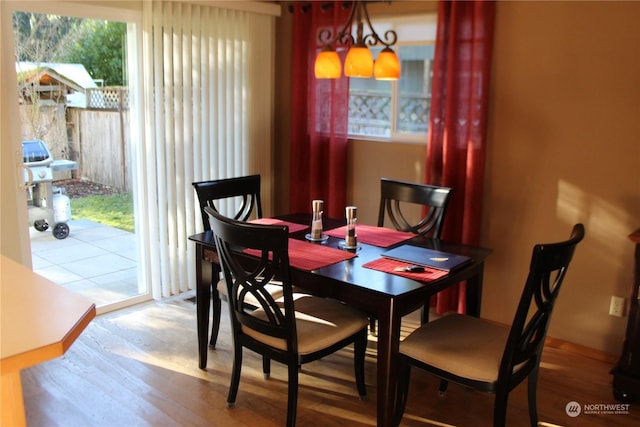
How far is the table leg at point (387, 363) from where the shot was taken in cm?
233

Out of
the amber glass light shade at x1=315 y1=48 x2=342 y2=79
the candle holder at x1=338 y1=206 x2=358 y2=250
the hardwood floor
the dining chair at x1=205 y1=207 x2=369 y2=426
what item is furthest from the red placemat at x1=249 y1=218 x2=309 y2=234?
the amber glass light shade at x1=315 y1=48 x2=342 y2=79

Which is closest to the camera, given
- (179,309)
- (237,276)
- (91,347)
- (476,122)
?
(237,276)

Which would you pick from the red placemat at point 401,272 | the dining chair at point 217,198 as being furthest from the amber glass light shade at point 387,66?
the dining chair at point 217,198

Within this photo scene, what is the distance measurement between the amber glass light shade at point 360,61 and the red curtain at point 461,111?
1.26m

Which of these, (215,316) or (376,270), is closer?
(376,270)

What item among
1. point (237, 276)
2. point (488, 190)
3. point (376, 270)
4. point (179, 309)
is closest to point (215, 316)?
point (179, 309)

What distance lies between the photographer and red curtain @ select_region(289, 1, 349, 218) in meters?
4.26

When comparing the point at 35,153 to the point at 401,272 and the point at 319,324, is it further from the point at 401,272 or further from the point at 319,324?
the point at 401,272

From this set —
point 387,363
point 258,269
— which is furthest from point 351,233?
point 387,363

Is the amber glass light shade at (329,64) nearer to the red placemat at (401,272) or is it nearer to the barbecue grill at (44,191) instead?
the red placemat at (401,272)

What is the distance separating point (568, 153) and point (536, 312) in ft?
4.72

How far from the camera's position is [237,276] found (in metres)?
2.53

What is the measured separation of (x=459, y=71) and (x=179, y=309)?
97.1 inches

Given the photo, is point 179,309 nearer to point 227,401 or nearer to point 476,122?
point 227,401
